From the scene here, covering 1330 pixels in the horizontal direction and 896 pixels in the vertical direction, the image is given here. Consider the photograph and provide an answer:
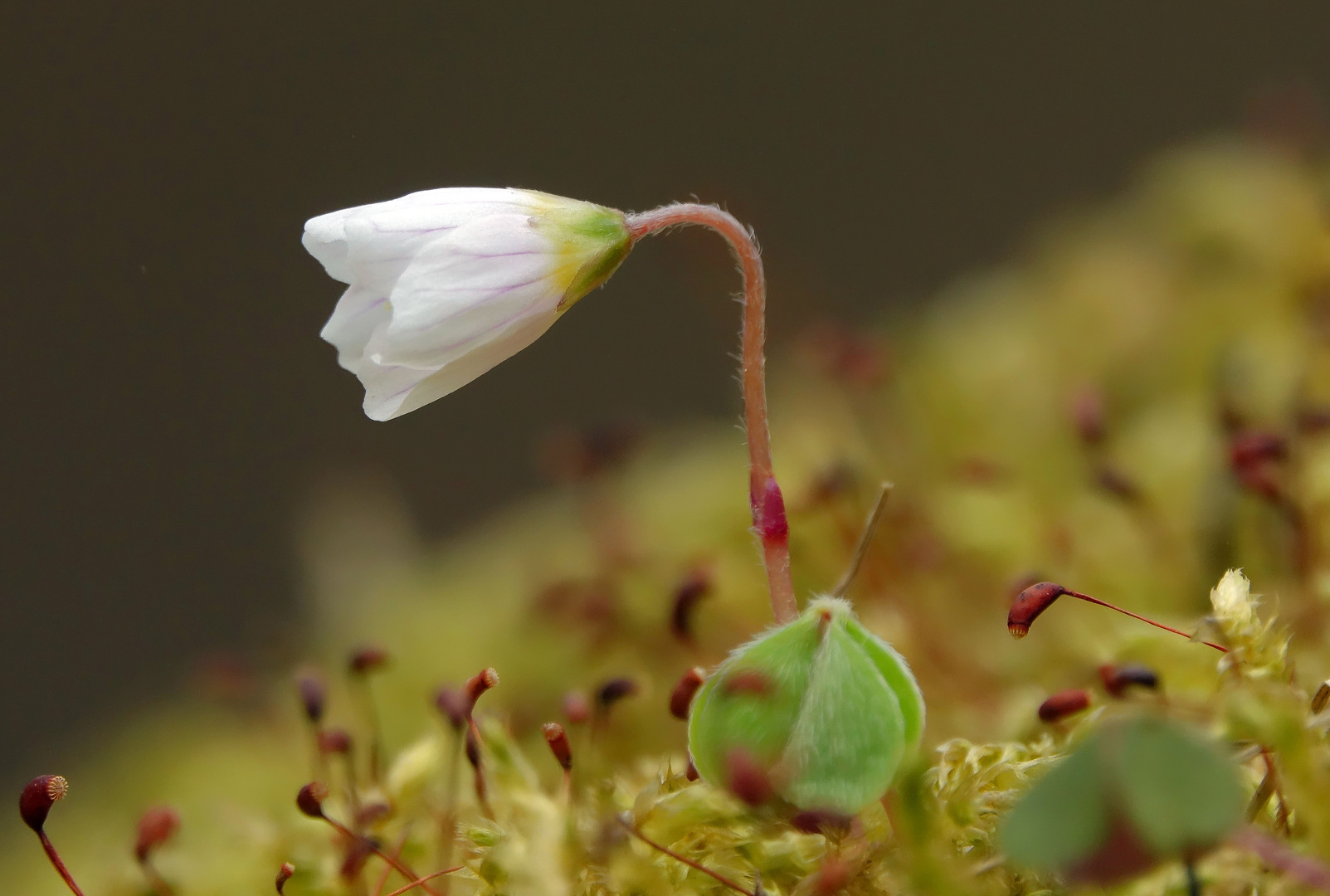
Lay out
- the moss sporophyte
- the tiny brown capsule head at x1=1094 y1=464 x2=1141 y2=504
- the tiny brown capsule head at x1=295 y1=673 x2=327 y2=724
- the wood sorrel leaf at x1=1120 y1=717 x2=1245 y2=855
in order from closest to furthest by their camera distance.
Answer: the wood sorrel leaf at x1=1120 y1=717 x2=1245 y2=855 < the moss sporophyte < the tiny brown capsule head at x1=295 y1=673 x2=327 y2=724 < the tiny brown capsule head at x1=1094 y1=464 x2=1141 y2=504

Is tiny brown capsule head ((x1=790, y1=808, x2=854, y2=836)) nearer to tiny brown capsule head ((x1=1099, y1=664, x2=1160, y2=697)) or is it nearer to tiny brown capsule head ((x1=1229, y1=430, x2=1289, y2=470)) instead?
tiny brown capsule head ((x1=1099, y1=664, x2=1160, y2=697))

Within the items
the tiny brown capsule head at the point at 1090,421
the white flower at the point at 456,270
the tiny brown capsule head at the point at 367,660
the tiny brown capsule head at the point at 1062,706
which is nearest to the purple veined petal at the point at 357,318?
the white flower at the point at 456,270

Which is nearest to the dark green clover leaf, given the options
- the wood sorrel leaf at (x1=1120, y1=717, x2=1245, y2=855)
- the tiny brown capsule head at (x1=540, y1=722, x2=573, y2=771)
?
the wood sorrel leaf at (x1=1120, y1=717, x2=1245, y2=855)

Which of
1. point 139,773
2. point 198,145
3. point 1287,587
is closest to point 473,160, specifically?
point 198,145

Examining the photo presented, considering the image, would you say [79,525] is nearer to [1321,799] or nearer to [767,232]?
[767,232]

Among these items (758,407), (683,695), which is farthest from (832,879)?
(758,407)

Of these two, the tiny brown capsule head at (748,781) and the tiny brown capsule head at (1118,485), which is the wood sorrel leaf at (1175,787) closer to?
the tiny brown capsule head at (748,781)

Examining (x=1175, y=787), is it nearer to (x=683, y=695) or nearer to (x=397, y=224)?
(x=683, y=695)
